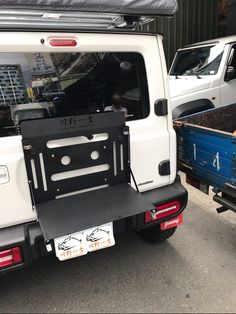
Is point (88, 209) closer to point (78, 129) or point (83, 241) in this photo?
point (83, 241)

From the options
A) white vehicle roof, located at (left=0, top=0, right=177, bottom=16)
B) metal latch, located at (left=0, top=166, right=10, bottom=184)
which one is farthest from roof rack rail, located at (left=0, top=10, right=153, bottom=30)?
metal latch, located at (left=0, top=166, right=10, bottom=184)

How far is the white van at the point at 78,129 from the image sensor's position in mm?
1952

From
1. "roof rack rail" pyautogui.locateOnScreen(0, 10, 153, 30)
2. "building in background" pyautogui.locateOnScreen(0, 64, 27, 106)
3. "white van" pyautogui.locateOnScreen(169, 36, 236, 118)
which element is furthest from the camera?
"white van" pyautogui.locateOnScreen(169, 36, 236, 118)

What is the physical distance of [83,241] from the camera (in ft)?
6.74

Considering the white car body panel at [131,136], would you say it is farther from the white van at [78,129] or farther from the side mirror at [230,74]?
the side mirror at [230,74]

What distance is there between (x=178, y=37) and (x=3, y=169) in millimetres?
7099

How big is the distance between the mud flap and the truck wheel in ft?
2.62

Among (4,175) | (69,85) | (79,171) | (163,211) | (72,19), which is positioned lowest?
(163,211)

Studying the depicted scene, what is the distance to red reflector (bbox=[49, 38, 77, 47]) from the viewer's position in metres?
1.96

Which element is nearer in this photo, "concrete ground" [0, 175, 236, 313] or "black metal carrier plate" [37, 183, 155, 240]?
"black metal carrier plate" [37, 183, 155, 240]

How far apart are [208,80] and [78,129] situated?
13.2ft

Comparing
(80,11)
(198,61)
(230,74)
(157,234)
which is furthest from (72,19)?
(198,61)

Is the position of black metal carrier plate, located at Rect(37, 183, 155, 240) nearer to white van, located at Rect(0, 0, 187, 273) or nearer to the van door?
white van, located at Rect(0, 0, 187, 273)

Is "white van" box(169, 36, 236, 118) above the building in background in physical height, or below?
below
